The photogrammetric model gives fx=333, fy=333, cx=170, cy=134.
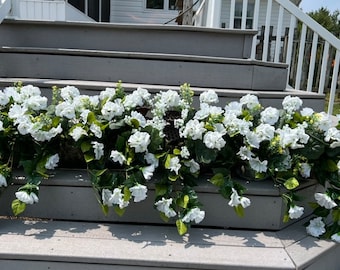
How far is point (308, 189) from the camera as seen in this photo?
1.64m

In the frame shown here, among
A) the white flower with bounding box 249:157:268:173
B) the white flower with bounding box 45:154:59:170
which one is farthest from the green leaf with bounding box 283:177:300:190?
the white flower with bounding box 45:154:59:170

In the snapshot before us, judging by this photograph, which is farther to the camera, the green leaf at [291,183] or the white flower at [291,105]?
the white flower at [291,105]

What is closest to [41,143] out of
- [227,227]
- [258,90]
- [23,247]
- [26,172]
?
[26,172]

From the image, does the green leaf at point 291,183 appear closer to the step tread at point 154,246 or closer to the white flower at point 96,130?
the step tread at point 154,246

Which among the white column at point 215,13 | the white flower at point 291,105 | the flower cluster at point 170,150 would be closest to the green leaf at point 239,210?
the flower cluster at point 170,150

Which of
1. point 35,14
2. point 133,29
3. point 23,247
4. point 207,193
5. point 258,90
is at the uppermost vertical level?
point 35,14

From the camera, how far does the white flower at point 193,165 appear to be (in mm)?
1492

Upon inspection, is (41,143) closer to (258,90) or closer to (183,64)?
(183,64)

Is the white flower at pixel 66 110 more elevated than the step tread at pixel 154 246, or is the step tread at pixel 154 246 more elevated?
the white flower at pixel 66 110

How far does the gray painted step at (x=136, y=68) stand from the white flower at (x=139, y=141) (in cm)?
91

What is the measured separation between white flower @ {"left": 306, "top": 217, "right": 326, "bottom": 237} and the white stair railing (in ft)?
7.85

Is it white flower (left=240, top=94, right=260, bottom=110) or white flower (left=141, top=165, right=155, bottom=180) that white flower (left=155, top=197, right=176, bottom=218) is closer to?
white flower (left=141, top=165, right=155, bottom=180)

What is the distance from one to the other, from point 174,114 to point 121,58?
79 cm

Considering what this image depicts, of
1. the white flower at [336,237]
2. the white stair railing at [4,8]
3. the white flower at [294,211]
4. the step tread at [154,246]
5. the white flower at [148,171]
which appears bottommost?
the step tread at [154,246]
